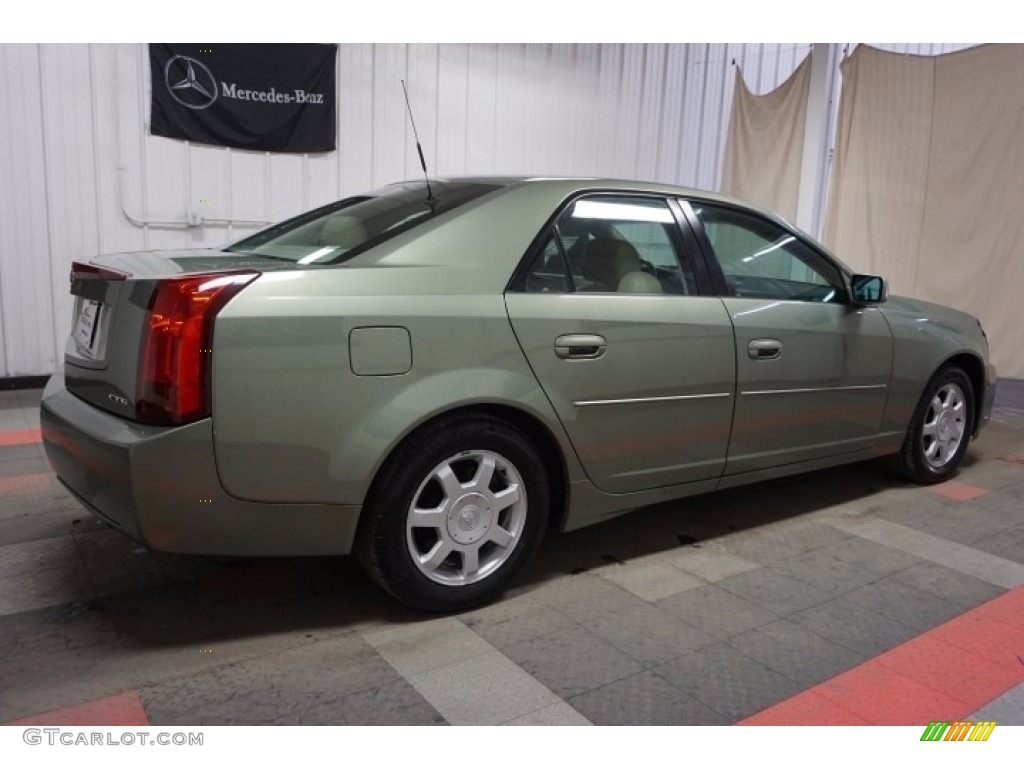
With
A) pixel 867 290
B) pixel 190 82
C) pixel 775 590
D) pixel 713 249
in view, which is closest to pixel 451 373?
pixel 713 249

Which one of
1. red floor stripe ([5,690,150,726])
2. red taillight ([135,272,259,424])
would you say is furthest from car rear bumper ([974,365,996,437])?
red floor stripe ([5,690,150,726])

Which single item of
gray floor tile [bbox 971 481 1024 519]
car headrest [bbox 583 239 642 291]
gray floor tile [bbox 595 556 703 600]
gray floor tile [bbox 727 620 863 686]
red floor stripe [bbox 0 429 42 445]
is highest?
car headrest [bbox 583 239 642 291]

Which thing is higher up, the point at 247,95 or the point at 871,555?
the point at 247,95

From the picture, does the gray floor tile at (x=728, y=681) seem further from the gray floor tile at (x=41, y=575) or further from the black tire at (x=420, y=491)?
the gray floor tile at (x=41, y=575)

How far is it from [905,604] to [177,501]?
94.4 inches

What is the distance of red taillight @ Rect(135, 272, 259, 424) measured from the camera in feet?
6.73

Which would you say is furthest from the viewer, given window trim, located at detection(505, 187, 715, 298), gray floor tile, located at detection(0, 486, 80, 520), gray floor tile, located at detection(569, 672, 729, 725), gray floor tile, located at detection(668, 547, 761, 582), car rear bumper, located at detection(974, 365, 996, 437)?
car rear bumper, located at detection(974, 365, 996, 437)

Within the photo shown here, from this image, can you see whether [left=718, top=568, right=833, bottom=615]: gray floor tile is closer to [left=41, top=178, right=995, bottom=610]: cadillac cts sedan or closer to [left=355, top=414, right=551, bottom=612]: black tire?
[left=41, top=178, right=995, bottom=610]: cadillac cts sedan

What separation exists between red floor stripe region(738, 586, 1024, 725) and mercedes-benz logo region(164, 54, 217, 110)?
19.5 ft

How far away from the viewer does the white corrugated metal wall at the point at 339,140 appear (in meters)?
5.76

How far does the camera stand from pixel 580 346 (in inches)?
103

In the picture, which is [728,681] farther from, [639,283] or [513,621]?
[639,283]

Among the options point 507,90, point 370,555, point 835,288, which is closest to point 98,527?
point 370,555

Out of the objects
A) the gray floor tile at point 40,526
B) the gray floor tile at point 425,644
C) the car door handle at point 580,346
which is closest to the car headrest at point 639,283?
the car door handle at point 580,346
